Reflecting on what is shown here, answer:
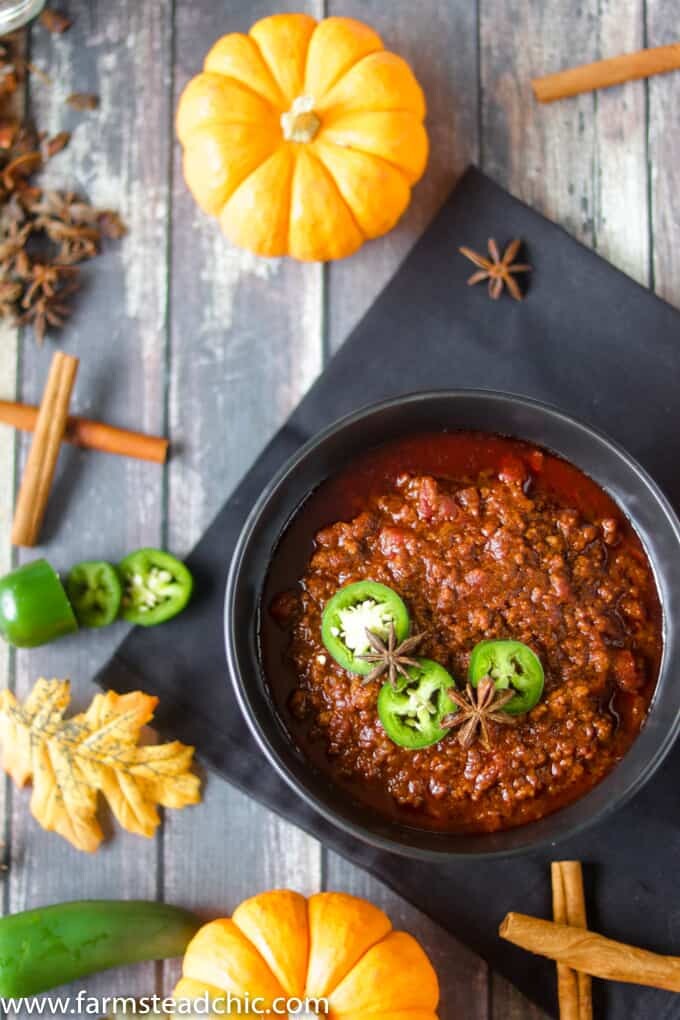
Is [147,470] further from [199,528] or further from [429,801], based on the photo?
[429,801]

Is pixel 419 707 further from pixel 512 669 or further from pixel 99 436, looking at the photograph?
pixel 99 436

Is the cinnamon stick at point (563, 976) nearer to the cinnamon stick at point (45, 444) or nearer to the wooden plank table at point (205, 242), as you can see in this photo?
the wooden plank table at point (205, 242)

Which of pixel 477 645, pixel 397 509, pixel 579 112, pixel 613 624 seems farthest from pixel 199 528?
pixel 579 112

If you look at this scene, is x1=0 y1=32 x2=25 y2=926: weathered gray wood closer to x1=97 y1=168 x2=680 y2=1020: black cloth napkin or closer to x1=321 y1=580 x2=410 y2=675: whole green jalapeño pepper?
x1=97 y1=168 x2=680 y2=1020: black cloth napkin

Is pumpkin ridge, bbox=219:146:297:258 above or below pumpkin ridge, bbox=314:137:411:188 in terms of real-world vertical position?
below

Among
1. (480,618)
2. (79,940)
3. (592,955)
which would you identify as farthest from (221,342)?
(592,955)

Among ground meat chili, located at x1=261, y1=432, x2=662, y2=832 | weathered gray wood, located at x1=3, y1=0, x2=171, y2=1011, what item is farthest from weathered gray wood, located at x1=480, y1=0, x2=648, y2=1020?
weathered gray wood, located at x1=3, y1=0, x2=171, y2=1011

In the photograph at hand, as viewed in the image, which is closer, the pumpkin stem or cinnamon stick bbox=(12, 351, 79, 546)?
the pumpkin stem
